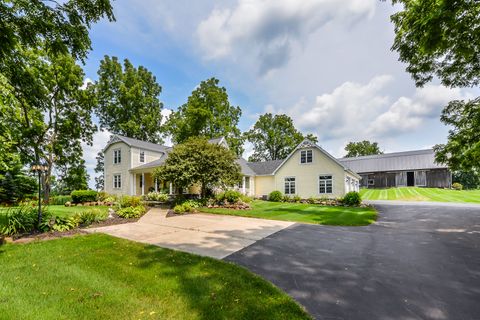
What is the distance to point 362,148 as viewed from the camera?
65.9 metres

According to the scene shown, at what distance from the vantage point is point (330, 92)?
1784 cm

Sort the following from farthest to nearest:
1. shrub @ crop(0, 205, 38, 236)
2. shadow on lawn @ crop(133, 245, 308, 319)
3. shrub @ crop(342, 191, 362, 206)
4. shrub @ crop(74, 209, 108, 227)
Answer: shrub @ crop(342, 191, 362, 206)
shrub @ crop(74, 209, 108, 227)
shrub @ crop(0, 205, 38, 236)
shadow on lawn @ crop(133, 245, 308, 319)

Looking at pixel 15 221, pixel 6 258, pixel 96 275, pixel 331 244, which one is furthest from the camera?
pixel 15 221

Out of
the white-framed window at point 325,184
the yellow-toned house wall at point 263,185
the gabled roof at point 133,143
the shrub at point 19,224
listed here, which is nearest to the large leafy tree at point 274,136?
the yellow-toned house wall at point 263,185

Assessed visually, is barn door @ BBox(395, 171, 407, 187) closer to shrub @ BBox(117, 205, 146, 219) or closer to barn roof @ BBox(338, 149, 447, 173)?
barn roof @ BBox(338, 149, 447, 173)

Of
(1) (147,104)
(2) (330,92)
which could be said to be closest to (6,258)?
(2) (330,92)

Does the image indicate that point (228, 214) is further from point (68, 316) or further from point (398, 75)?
point (398, 75)

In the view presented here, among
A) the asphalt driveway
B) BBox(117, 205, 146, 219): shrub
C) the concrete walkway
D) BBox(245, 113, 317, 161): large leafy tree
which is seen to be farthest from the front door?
BBox(117, 205, 146, 219): shrub

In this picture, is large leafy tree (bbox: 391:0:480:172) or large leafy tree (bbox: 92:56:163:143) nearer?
large leafy tree (bbox: 391:0:480:172)

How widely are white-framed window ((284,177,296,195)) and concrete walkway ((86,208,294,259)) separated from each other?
14.3 meters

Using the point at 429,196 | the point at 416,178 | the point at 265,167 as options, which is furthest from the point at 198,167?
the point at 416,178

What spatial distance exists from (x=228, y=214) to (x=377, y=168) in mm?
34412

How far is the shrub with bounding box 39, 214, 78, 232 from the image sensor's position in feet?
26.7

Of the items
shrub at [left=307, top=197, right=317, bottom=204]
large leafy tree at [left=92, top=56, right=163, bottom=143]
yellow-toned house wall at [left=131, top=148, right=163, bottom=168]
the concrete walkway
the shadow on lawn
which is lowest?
shrub at [left=307, top=197, right=317, bottom=204]
